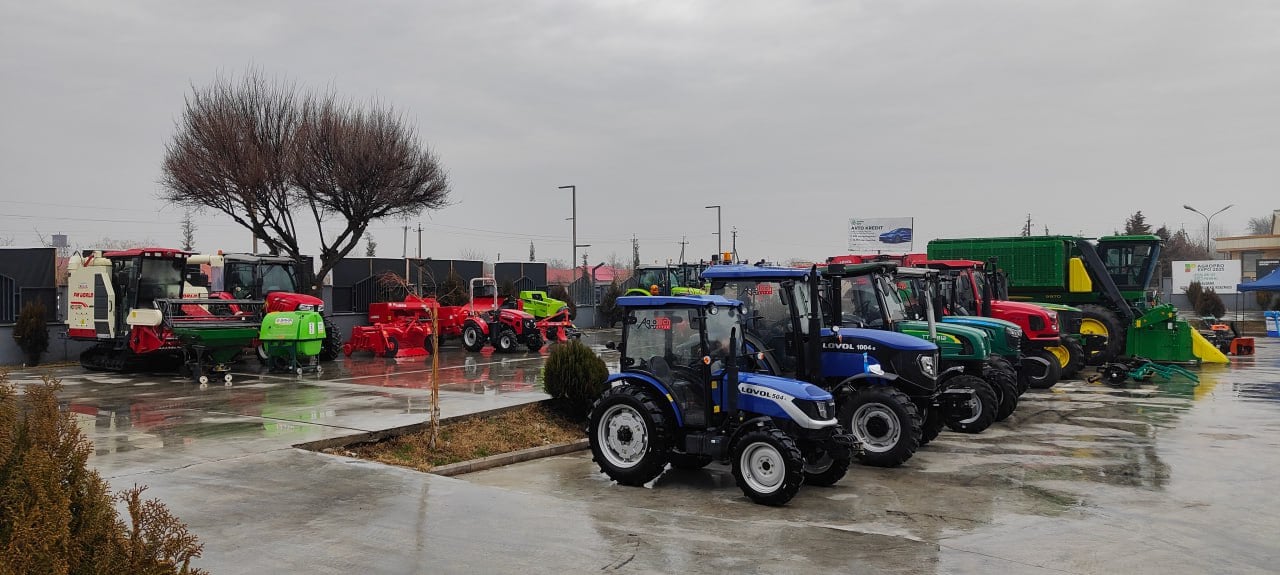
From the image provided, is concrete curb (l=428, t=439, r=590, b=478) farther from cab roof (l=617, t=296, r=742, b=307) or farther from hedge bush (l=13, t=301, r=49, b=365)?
hedge bush (l=13, t=301, r=49, b=365)

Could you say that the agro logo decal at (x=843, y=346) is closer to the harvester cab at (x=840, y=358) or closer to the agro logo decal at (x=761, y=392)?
the harvester cab at (x=840, y=358)

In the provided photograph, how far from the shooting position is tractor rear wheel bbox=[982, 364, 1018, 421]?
12625 mm

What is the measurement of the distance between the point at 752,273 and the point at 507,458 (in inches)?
133

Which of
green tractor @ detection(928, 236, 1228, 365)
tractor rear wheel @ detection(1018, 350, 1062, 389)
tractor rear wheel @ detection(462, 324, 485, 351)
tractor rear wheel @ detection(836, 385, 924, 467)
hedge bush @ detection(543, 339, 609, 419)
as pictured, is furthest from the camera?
tractor rear wheel @ detection(462, 324, 485, 351)

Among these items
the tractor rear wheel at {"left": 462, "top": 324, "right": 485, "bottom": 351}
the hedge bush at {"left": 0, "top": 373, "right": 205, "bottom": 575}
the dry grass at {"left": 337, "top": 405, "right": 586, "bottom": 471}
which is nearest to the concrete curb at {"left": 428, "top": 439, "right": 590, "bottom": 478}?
the dry grass at {"left": 337, "top": 405, "right": 586, "bottom": 471}

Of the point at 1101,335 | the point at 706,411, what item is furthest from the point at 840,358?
the point at 1101,335

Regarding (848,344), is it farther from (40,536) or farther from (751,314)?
(40,536)

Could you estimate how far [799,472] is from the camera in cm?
768

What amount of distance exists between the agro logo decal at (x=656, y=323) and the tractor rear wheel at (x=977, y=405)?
4.70 metres

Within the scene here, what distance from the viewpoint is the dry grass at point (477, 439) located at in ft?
32.0

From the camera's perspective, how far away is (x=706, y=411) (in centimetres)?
840

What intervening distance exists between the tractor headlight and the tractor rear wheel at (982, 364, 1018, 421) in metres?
2.64

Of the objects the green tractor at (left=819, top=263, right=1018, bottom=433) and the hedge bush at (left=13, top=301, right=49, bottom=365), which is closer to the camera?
the green tractor at (left=819, top=263, right=1018, bottom=433)

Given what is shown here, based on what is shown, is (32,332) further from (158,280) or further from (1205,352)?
(1205,352)
